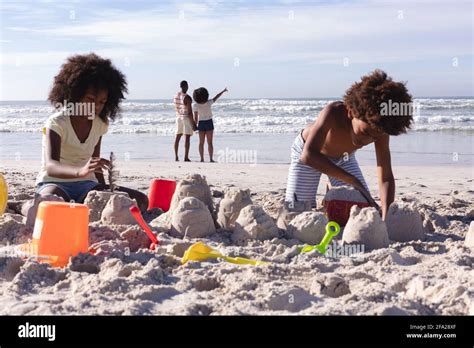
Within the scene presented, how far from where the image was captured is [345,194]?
441 centimetres

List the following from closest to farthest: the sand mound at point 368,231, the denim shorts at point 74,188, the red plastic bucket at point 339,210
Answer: the sand mound at point 368,231
the red plastic bucket at point 339,210
the denim shorts at point 74,188

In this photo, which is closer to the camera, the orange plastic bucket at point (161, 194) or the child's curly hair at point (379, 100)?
the child's curly hair at point (379, 100)

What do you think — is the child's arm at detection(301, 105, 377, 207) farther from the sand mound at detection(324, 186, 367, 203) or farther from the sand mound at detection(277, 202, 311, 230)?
the sand mound at detection(277, 202, 311, 230)

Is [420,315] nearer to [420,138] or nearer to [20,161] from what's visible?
[20,161]

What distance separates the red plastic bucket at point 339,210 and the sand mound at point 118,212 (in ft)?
4.25

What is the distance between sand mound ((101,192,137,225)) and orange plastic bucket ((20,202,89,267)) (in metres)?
0.59

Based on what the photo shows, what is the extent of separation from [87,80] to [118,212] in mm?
1140

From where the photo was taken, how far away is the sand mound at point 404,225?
4.04m

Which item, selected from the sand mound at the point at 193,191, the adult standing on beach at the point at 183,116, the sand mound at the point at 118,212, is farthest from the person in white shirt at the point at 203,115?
the sand mound at the point at 118,212

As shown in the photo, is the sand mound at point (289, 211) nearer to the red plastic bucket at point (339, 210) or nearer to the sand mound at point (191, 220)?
the red plastic bucket at point (339, 210)

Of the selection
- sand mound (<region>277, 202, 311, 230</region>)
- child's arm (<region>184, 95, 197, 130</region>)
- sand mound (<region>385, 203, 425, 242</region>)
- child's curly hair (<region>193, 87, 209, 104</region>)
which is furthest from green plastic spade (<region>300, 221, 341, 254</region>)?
child's curly hair (<region>193, 87, 209, 104</region>)

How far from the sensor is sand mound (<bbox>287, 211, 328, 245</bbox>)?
383cm

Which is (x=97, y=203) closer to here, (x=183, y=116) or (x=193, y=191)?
(x=193, y=191)
